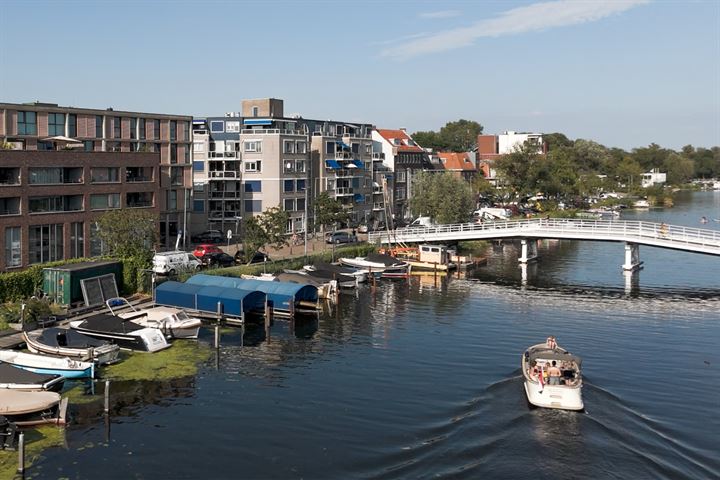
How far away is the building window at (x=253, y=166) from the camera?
99.6m

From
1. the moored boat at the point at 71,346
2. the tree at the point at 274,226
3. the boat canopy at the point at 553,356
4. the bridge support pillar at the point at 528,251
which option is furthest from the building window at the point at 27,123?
the bridge support pillar at the point at 528,251

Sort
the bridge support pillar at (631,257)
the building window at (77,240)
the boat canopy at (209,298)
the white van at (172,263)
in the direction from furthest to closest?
the bridge support pillar at (631,257)
the white van at (172,263)
the building window at (77,240)
the boat canopy at (209,298)

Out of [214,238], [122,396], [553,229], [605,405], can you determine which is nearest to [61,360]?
[122,396]


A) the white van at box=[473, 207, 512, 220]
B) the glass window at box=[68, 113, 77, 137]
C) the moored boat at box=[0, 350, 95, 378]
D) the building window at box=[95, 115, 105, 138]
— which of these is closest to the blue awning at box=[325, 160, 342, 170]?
the white van at box=[473, 207, 512, 220]

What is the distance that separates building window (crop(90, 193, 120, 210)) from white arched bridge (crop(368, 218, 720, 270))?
3449cm

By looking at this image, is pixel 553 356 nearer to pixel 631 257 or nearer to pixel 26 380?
pixel 26 380

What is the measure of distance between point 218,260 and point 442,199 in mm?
42068

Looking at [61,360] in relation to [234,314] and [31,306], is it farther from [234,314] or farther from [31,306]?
[234,314]

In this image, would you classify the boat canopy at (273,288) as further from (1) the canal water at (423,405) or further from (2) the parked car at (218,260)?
(2) the parked car at (218,260)

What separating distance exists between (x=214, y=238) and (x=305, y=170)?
17.4 metres

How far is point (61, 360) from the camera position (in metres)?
41.1

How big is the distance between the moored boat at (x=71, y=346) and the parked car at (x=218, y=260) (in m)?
29.1

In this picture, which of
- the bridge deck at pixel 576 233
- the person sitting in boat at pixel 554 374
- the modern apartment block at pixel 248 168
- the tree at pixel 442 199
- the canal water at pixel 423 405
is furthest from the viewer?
the tree at pixel 442 199

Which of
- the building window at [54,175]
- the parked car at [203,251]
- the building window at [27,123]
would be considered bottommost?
the parked car at [203,251]
